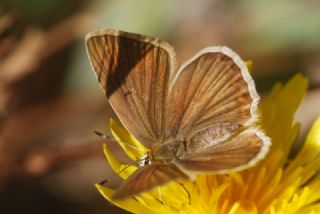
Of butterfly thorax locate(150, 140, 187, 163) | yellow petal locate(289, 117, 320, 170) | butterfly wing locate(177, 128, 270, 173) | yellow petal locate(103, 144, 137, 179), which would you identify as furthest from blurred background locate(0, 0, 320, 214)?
butterfly wing locate(177, 128, 270, 173)

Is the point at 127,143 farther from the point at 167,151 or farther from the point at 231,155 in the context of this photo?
the point at 231,155

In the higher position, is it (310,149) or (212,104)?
(212,104)

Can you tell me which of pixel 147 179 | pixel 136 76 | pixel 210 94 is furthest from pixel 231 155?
pixel 136 76

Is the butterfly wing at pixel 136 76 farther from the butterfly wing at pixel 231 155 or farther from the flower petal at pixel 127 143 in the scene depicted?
the butterfly wing at pixel 231 155

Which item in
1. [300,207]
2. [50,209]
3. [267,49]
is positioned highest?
[267,49]

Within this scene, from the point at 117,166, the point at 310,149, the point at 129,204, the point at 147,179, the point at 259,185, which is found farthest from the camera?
the point at 310,149

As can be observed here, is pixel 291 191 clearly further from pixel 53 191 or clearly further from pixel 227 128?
pixel 53 191

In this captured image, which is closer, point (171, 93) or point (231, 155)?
point (231, 155)

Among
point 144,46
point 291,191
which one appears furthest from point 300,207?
point 144,46
